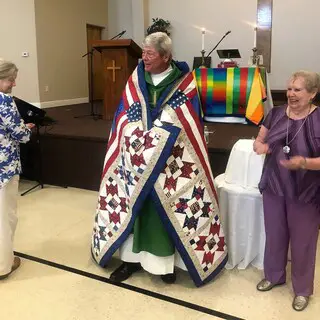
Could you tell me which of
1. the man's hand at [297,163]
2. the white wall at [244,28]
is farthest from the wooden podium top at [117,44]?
the white wall at [244,28]

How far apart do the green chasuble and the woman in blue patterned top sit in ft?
2.49

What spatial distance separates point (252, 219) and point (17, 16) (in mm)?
6002

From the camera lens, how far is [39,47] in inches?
290

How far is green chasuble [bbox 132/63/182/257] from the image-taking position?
228 cm

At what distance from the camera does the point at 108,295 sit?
7.47 feet

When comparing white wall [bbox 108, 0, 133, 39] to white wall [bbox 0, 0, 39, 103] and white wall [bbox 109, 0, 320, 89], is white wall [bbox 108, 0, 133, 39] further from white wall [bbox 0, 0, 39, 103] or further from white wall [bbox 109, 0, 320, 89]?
white wall [bbox 0, 0, 39, 103]

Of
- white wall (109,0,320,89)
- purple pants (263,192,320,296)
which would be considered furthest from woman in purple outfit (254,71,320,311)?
white wall (109,0,320,89)

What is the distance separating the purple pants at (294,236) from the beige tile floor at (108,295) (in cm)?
16

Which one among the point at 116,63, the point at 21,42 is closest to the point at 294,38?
the point at 116,63

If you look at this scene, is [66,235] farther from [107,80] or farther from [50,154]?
[107,80]

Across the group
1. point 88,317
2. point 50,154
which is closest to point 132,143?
point 88,317

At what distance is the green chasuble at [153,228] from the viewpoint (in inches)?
89.7

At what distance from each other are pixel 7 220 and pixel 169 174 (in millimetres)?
1005

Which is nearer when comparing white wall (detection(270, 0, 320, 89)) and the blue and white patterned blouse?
the blue and white patterned blouse
